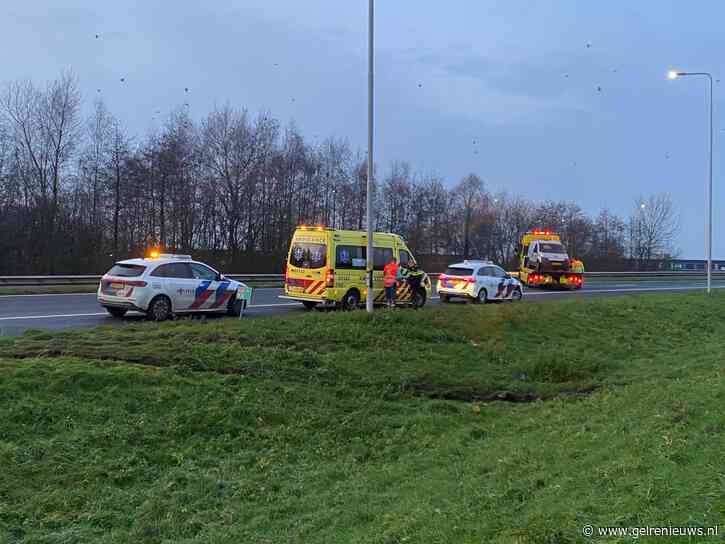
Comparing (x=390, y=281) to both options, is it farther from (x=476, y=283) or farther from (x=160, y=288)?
(x=476, y=283)

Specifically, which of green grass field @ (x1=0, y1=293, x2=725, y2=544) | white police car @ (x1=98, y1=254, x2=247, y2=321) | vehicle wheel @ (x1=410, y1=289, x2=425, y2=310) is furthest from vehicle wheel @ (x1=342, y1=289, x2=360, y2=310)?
green grass field @ (x1=0, y1=293, x2=725, y2=544)

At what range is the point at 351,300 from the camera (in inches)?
763

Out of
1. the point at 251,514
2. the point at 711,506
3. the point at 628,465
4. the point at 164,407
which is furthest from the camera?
the point at 164,407

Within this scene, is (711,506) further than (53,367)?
No

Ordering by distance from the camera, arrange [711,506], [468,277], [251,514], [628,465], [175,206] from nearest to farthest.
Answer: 1. [711,506]
2. [628,465]
3. [251,514]
4. [468,277]
5. [175,206]

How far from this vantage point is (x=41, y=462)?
6.59 meters

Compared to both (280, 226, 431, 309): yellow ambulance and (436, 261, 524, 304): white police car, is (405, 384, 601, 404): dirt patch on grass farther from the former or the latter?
(436, 261, 524, 304): white police car

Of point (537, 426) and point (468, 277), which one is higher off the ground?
point (468, 277)

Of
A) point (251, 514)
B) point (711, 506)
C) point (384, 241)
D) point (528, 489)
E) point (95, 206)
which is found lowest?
point (251, 514)

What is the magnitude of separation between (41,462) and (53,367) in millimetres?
2466

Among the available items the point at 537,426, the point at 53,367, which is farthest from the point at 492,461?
the point at 53,367

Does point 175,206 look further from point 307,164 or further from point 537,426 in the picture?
point 537,426

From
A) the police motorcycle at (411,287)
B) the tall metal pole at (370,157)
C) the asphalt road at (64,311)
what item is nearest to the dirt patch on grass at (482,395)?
the tall metal pole at (370,157)

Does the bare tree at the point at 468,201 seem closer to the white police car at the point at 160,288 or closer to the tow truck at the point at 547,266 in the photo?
the tow truck at the point at 547,266
